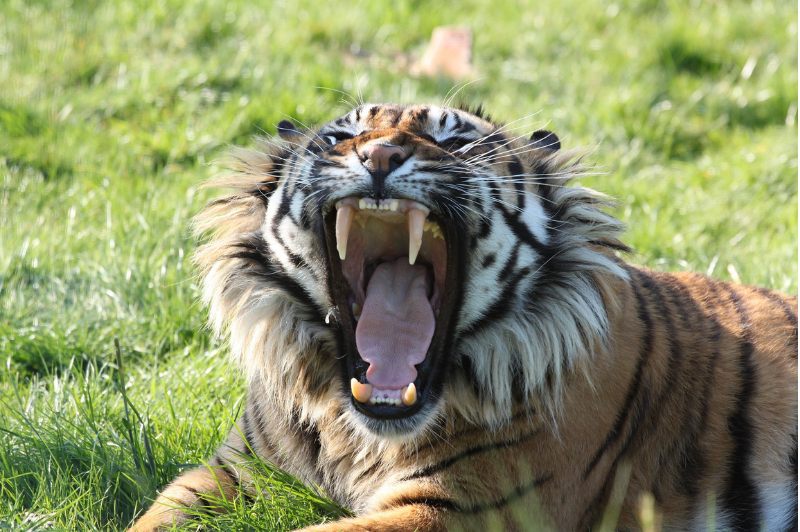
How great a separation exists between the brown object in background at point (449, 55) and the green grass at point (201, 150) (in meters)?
0.22

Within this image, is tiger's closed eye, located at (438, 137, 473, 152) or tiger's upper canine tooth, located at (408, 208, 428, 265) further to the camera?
tiger's closed eye, located at (438, 137, 473, 152)

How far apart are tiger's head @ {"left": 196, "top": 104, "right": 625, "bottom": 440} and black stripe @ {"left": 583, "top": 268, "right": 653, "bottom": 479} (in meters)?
0.21

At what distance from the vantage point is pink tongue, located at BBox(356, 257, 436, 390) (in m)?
2.97

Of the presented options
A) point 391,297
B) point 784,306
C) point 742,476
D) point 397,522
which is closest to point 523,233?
point 391,297

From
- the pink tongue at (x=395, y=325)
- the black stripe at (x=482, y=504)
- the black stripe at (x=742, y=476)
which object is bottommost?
the black stripe at (x=742, y=476)

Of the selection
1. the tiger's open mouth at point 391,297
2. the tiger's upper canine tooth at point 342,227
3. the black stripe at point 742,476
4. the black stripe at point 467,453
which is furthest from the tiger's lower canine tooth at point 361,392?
the black stripe at point 742,476

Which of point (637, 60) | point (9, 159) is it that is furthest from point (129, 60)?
point (637, 60)

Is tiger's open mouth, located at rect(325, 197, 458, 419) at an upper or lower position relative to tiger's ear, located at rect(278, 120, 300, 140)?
lower

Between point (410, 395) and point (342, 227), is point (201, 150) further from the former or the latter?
point (410, 395)

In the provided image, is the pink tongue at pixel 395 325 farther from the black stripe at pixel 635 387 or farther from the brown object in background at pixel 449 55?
the brown object in background at pixel 449 55

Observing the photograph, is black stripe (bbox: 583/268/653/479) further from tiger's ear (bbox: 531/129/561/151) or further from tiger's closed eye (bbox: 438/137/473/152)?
tiger's closed eye (bbox: 438/137/473/152)

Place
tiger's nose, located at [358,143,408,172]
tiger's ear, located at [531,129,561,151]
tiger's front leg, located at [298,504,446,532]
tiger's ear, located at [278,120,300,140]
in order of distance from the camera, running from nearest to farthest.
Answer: tiger's front leg, located at [298,504,446,532], tiger's nose, located at [358,143,408,172], tiger's ear, located at [531,129,561,151], tiger's ear, located at [278,120,300,140]

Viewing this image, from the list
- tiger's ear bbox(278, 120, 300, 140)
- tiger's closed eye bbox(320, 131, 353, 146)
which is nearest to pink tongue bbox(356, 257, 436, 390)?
tiger's closed eye bbox(320, 131, 353, 146)

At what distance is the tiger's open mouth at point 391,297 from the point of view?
9.53ft
